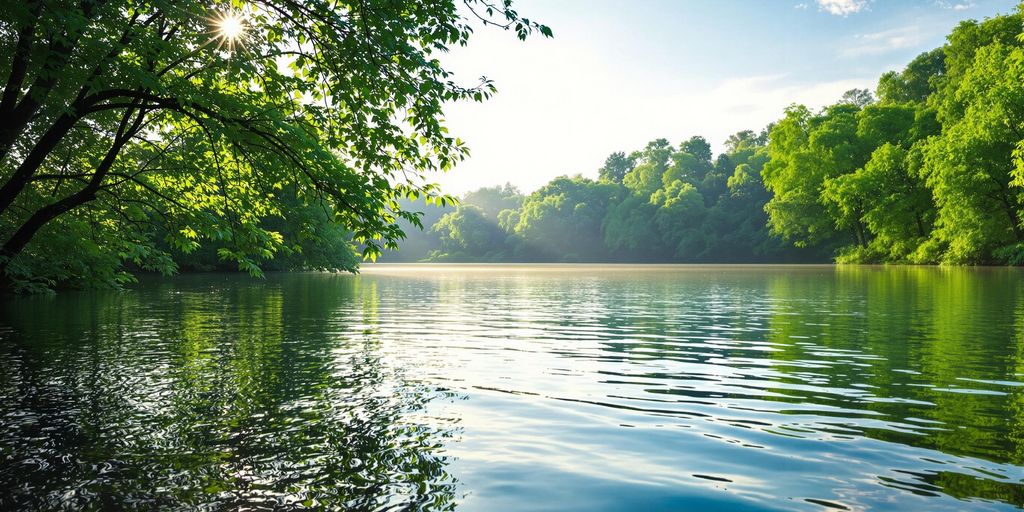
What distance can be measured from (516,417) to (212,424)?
363 cm

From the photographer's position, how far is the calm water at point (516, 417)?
19.1ft

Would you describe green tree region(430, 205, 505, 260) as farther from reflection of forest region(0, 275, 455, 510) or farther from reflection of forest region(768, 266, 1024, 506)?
reflection of forest region(0, 275, 455, 510)

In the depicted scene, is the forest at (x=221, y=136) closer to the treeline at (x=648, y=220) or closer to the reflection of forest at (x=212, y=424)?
the reflection of forest at (x=212, y=424)

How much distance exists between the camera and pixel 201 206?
15797 millimetres

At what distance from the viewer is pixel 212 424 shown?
317 inches

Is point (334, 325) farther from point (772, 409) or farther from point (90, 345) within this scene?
point (772, 409)

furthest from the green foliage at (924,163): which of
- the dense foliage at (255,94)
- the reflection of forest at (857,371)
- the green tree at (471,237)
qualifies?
the green tree at (471,237)

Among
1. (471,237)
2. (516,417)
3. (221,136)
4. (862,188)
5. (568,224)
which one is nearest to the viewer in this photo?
(516,417)

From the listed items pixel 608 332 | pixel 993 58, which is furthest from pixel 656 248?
pixel 608 332

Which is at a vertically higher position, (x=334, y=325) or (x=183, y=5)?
(x=183, y=5)

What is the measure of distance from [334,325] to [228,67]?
9.88 m

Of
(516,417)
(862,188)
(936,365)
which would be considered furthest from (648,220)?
(516,417)

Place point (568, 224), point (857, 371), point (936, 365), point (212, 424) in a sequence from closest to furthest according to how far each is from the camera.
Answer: point (212, 424) → point (857, 371) → point (936, 365) → point (568, 224)

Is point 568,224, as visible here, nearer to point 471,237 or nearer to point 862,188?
point 471,237
